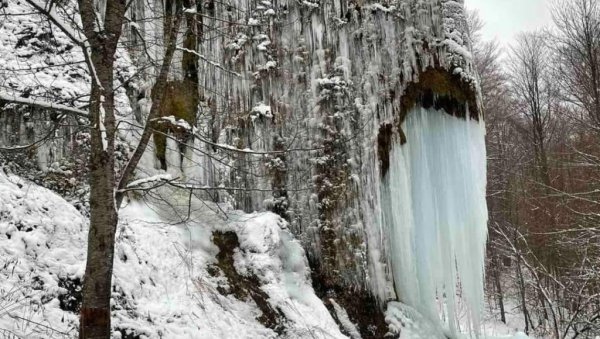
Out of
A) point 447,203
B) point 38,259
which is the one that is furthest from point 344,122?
point 38,259

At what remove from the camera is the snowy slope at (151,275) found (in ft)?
14.6

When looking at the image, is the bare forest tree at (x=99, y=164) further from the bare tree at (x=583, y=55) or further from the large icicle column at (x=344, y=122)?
the bare tree at (x=583, y=55)

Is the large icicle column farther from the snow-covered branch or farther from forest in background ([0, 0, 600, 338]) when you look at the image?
the snow-covered branch

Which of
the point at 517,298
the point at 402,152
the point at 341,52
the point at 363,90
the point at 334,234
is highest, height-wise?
the point at 341,52

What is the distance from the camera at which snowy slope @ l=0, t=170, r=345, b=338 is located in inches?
175

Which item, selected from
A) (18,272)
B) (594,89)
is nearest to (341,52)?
(18,272)

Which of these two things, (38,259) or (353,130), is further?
(353,130)

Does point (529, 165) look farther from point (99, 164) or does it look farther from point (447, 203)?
point (99, 164)

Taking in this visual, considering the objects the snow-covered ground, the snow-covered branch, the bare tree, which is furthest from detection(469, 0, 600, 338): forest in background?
the snow-covered branch

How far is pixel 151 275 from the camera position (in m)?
5.41

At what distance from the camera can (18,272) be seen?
4.49 meters

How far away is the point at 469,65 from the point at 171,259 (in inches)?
222

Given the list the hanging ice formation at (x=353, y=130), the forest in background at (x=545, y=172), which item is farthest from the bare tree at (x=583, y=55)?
the hanging ice formation at (x=353, y=130)

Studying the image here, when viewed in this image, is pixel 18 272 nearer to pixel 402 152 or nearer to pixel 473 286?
pixel 402 152
